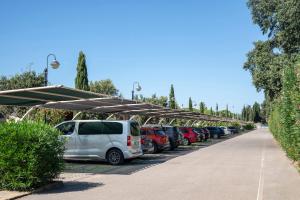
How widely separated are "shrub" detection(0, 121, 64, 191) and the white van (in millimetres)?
7006

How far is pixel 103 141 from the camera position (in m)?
19.6

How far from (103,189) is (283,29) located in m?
29.8

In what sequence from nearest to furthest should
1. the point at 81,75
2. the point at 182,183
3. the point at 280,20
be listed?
the point at 182,183 → the point at 280,20 → the point at 81,75

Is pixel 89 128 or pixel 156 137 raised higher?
pixel 89 128

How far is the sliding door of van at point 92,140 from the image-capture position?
64.2ft

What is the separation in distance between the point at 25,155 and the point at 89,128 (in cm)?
819

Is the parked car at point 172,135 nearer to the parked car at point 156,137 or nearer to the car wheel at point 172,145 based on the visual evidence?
the car wheel at point 172,145

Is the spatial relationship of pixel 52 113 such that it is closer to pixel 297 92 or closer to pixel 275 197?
pixel 297 92

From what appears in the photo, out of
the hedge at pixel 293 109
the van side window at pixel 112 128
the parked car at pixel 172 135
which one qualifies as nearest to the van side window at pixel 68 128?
the van side window at pixel 112 128

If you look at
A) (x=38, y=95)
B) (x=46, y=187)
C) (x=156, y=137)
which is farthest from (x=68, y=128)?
(x=46, y=187)

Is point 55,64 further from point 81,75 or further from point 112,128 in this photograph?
point 81,75

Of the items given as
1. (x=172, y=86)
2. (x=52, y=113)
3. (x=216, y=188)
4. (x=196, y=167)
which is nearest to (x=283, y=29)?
(x=52, y=113)

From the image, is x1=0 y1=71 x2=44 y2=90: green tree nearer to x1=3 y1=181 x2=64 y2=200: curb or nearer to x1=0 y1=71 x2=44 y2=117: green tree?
x1=0 y1=71 x2=44 y2=117: green tree

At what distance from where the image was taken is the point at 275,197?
36.1 ft
